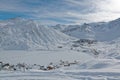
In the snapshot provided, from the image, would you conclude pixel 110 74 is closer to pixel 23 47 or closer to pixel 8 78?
pixel 8 78

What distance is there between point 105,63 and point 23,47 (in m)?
158

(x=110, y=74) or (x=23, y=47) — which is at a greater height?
(x=110, y=74)

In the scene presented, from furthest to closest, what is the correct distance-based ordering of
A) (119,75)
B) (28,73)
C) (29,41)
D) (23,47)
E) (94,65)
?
(29,41) → (23,47) → (94,65) → (28,73) → (119,75)

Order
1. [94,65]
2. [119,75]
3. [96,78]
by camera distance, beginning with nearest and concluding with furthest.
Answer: [96,78] < [119,75] < [94,65]

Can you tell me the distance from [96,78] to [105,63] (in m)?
7.76

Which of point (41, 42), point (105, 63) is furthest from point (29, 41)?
point (105, 63)

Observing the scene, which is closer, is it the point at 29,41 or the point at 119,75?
the point at 119,75

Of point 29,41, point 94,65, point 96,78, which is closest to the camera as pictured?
point 96,78

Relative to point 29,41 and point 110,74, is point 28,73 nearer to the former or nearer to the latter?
point 110,74

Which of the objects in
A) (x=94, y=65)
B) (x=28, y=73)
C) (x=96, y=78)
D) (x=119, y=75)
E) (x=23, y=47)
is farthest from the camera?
(x=23, y=47)

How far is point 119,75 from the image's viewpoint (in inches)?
513

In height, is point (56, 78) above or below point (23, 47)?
above

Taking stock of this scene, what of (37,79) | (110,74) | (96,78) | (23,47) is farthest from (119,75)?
(23,47)

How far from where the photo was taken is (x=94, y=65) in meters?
19.5
